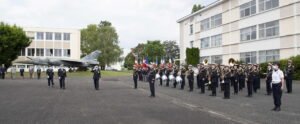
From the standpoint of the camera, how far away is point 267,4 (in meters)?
30.9

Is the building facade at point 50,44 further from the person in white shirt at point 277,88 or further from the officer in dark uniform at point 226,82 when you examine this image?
the person in white shirt at point 277,88

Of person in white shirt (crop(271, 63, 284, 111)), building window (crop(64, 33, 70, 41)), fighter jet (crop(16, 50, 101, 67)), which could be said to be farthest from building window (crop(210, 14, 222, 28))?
building window (crop(64, 33, 70, 41))

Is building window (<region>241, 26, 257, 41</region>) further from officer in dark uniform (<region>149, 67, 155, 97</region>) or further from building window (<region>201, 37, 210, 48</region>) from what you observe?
officer in dark uniform (<region>149, 67, 155, 97</region>)

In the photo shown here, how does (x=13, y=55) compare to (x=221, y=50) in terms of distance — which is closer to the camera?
(x=221, y=50)

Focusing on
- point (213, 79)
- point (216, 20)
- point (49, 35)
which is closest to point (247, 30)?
point (216, 20)

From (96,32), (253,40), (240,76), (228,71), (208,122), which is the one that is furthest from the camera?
(96,32)

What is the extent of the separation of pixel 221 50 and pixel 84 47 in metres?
55.6

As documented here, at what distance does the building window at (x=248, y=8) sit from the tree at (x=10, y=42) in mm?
37159

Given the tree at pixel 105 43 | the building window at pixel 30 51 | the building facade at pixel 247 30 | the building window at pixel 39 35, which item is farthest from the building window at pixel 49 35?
the building facade at pixel 247 30

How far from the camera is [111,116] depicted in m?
8.36

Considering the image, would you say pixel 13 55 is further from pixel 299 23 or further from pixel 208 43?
pixel 299 23

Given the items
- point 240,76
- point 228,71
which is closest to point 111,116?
point 228,71

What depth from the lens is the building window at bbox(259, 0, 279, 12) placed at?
2973 cm

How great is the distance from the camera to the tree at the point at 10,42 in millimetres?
43594
